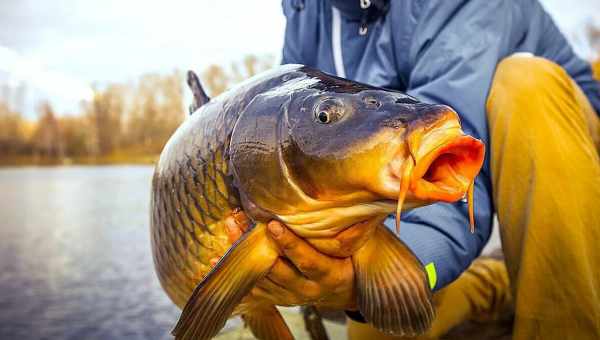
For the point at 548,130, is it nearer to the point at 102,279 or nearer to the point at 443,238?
the point at 443,238

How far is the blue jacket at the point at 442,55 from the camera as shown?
1.25 metres

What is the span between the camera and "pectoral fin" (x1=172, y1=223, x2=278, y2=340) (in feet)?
2.68

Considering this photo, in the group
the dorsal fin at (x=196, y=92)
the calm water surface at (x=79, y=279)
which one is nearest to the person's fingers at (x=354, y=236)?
the dorsal fin at (x=196, y=92)

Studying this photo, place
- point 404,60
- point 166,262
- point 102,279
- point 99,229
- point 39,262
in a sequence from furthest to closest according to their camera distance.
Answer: point 99,229 → point 39,262 → point 102,279 → point 404,60 → point 166,262

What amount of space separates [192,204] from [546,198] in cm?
82

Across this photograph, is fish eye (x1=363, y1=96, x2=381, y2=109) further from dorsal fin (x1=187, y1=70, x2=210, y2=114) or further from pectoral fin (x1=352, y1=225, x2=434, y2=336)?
dorsal fin (x1=187, y1=70, x2=210, y2=114)

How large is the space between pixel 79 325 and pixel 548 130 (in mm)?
2359

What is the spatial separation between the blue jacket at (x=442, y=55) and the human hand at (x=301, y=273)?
0.91ft

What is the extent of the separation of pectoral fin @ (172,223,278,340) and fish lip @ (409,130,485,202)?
315 millimetres

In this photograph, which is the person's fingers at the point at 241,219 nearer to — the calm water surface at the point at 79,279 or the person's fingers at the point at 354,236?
the person's fingers at the point at 354,236

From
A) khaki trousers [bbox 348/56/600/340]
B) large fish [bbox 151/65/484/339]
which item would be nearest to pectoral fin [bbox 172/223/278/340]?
large fish [bbox 151/65/484/339]

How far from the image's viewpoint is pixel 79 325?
2635mm

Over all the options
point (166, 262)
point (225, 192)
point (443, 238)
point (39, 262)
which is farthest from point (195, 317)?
point (39, 262)

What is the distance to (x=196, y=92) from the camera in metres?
1.26
